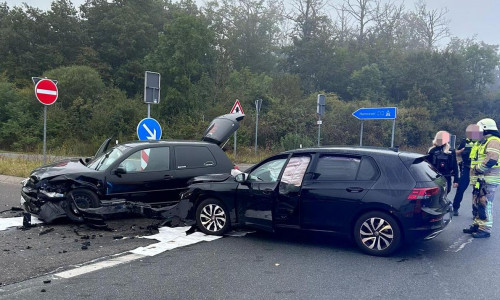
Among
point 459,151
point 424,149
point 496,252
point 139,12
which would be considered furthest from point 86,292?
point 139,12

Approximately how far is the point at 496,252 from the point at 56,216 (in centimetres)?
700

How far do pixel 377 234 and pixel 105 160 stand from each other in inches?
200

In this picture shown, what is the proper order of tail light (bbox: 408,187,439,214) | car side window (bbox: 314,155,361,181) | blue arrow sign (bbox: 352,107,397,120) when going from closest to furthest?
tail light (bbox: 408,187,439,214) < car side window (bbox: 314,155,361,181) < blue arrow sign (bbox: 352,107,397,120)

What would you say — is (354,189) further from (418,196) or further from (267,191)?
(267,191)

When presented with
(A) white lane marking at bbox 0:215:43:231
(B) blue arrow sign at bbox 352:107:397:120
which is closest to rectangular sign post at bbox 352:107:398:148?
(B) blue arrow sign at bbox 352:107:397:120

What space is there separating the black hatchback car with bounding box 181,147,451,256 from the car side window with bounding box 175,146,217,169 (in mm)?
1430

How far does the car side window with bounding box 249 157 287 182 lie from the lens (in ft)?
22.3

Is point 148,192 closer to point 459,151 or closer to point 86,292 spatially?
point 86,292

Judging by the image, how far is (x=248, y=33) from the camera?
43.8 metres

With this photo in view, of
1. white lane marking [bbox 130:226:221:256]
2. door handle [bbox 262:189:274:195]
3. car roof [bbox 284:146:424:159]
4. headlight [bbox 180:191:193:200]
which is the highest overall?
car roof [bbox 284:146:424:159]

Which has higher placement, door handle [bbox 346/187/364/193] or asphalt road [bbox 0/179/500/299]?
door handle [bbox 346/187/364/193]

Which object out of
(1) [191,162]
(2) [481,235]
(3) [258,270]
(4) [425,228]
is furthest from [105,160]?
(2) [481,235]

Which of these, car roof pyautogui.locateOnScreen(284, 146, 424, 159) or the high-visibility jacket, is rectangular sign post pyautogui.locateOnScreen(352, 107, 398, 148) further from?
car roof pyautogui.locateOnScreen(284, 146, 424, 159)

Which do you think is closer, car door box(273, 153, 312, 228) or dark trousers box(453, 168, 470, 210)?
car door box(273, 153, 312, 228)
